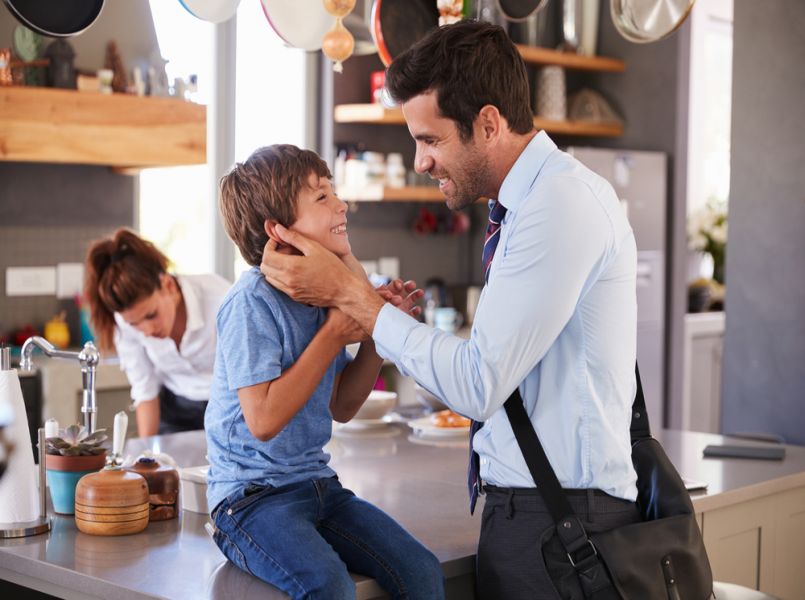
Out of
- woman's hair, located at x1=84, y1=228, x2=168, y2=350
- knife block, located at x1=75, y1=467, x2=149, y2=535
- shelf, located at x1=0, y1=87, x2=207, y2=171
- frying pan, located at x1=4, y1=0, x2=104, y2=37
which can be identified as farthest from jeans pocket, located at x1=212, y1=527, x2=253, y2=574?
shelf, located at x1=0, y1=87, x2=207, y2=171

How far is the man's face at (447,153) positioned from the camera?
1.84 m

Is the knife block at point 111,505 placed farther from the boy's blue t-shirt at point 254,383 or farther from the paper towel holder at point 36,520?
the boy's blue t-shirt at point 254,383

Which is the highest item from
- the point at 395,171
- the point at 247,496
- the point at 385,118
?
the point at 385,118

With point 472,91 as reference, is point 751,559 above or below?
below

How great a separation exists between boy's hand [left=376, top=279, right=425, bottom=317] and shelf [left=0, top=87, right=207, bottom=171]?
2.75 metres

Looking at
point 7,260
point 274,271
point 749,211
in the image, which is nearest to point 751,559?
point 274,271

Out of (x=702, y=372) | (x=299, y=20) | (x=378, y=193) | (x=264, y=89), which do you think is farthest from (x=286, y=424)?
(x=702, y=372)

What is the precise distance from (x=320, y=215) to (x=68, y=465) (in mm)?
712

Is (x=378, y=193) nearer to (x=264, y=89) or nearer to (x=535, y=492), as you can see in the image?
(x=264, y=89)

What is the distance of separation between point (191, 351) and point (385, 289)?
1589 millimetres

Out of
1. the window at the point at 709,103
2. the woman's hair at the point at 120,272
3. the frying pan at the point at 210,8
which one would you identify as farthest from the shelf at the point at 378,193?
the frying pan at the point at 210,8

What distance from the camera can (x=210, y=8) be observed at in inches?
98.0

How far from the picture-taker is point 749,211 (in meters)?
3.89

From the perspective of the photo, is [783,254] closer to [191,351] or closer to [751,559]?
[751,559]
